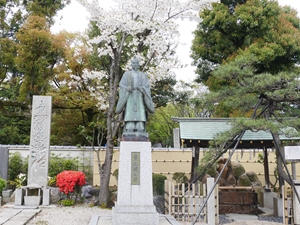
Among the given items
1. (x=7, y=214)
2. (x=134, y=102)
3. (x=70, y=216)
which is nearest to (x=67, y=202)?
(x=70, y=216)

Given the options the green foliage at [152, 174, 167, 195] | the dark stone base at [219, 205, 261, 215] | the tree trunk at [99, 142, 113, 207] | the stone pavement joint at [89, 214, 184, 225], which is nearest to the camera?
the stone pavement joint at [89, 214, 184, 225]

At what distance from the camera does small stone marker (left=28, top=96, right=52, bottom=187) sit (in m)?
9.73

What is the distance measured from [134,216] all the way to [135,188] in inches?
22.5

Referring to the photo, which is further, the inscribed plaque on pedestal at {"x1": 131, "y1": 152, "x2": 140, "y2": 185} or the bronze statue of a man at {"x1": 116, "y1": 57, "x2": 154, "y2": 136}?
the bronze statue of a man at {"x1": 116, "y1": 57, "x2": 154, "y2": 136}

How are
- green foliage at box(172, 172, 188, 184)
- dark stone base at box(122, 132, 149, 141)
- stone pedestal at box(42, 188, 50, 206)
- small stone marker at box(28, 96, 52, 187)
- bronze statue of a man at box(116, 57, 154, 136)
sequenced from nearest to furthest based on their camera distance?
dark stone base at box(122, 132, 149, 141) → bronze statue of a man at box(116, 57, 154, 136) → stone pedestal at box(42, 188, 50, 206) → small stone marker at box(28, 96, 52, 187) → green foliage at box(172, 172, 188, 184)

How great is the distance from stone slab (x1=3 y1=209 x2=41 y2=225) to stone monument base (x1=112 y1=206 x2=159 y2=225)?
2059 millimetres

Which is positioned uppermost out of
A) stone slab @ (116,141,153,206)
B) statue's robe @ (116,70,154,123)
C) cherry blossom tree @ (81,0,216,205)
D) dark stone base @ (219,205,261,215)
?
cherry blossom tree @ (81,0,216,205)

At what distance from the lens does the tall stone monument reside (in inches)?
254

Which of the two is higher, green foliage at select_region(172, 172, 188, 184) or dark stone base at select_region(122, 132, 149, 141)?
dark stone base at select_region(122, 132, 149, 141)

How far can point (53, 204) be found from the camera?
9320 millimetres

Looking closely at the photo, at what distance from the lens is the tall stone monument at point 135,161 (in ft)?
21.2

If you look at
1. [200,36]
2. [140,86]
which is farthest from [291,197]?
[200,36]

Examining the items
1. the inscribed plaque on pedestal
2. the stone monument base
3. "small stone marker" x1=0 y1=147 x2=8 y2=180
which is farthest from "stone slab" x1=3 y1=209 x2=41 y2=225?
"small stone marker" x1=0 y1=147 x2=8 y2=180

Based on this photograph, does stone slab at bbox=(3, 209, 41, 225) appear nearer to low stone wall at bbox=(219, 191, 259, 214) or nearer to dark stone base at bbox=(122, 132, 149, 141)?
dark stone base at bbox=(122, 132, 149, 141)
